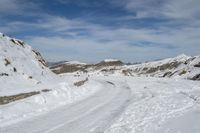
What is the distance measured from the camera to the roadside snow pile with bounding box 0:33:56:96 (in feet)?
116

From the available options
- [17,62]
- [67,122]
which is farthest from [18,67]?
[67,122]

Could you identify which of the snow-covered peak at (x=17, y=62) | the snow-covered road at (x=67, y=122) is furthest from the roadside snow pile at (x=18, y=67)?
the snow-covered road at (x=67, y=122)

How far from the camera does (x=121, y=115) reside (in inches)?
549

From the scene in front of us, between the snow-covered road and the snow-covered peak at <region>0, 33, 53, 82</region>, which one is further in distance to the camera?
the snow-covered peak at <region>0, 33, 53, 82</region>

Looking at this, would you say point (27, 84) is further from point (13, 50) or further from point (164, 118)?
point (164, 118)

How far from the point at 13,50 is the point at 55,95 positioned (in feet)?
88.9

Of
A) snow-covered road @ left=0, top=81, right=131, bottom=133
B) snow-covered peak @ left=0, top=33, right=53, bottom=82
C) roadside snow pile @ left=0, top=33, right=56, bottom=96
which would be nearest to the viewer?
snow-covered road @ left=0, top=81, right=131, bottom=133

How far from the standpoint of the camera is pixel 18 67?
41781mm

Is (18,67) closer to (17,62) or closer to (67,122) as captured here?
(17,62)

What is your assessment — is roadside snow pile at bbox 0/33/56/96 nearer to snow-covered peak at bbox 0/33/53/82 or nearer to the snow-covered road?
snow-covered peak at bbox 0/33/53/82

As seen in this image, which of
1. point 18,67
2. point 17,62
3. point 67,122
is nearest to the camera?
point 67,122

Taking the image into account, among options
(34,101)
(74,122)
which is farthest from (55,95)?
(74,122)

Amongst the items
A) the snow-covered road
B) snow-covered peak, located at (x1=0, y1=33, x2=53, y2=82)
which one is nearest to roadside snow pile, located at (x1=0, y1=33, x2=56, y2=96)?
snow-covered peak, located at (x1=0, y1=33, x2=53, y2=82)

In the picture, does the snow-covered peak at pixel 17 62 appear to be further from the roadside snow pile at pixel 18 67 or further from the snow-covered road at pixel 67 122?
the snow-covered road at pixel 67 122
